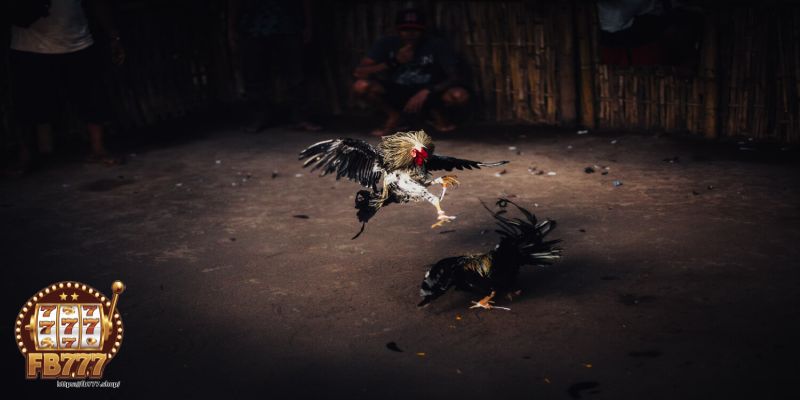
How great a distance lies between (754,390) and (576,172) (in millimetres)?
3899

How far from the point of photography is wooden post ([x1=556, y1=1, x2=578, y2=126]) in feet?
27.8

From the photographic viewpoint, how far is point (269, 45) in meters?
9.38

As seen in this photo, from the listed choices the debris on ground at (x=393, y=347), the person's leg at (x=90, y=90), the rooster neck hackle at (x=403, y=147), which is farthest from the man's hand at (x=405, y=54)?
the debris on ground at (x=393, y=347)

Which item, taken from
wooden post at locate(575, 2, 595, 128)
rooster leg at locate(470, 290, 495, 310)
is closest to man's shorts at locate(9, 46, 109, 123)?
wooden post at locate(575, 2, 595, 128)

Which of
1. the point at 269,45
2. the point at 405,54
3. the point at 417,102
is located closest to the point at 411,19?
the point at 405,54

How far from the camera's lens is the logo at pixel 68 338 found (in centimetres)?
390

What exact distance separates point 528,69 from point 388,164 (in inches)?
182

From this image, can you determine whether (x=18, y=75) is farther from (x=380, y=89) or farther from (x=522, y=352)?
(x=522, y=352)

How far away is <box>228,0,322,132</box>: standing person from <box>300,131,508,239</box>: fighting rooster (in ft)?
15.8

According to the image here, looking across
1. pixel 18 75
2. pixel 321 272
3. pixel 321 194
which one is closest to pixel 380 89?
pixel 321 194

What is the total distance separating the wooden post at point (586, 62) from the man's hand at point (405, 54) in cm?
162

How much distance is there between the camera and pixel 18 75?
24.9 feet

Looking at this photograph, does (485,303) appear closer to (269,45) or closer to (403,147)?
(403,147)

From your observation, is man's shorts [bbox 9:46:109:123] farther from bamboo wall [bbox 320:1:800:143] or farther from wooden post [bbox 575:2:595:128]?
wooden post [bbox 575:2:595:128]
